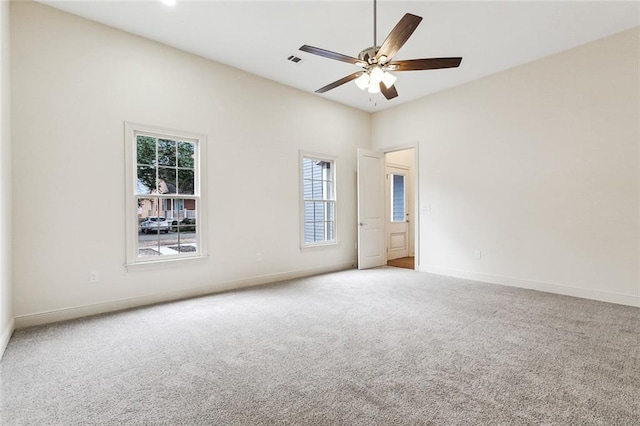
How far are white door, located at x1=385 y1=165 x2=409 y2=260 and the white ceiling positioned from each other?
3.32 meters

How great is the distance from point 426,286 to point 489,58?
10.8 ft

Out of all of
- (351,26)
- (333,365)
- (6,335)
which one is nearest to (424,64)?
(351,26)

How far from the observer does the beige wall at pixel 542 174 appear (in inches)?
144

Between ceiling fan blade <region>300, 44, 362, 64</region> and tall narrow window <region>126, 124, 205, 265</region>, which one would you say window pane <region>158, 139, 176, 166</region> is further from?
ceiling fan blade <region>300, 44, 362, 64</region>

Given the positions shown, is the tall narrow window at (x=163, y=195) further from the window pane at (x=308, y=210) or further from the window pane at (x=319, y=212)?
the window pane at (x=319, y=212)

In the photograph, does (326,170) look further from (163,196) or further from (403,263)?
(163,196)

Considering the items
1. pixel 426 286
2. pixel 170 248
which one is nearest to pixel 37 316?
pixel 170 248

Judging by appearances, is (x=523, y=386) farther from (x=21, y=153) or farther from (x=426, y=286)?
(x=21, y=153)

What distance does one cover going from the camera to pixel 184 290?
4.09 metres

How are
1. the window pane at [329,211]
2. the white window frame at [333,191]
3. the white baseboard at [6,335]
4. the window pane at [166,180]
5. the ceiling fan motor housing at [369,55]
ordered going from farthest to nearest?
1. the window pane at [329,211]
2. the white window frame at [333,191]
3. the window pane at [166,180]
4. the ceiling fan motor housing at [369,55]
5. the white baseboard at [6,335]

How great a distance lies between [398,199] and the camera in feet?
25.2

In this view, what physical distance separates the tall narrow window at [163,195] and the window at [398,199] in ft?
15.6

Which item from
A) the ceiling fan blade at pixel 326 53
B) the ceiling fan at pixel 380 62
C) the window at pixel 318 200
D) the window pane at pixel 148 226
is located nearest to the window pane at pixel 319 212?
the window at pixel 318 200

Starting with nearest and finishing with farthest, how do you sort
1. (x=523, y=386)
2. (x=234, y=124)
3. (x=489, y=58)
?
(x=523, y=386)
(x=489, y=58)
(x=234, y=124)
